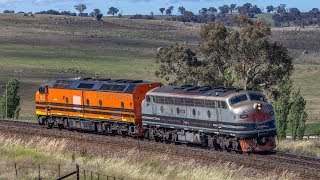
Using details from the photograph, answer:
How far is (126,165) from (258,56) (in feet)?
101

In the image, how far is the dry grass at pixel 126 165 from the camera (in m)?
29.8

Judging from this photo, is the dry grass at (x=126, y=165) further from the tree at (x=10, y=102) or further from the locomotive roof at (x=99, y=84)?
the tree at (x=10, y=102)

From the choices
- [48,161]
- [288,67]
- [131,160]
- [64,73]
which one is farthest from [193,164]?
[64,73]

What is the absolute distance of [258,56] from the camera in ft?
197

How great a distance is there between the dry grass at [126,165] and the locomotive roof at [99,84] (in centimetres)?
616

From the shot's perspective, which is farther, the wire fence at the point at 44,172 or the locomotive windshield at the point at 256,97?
the locomotive windshield at the point at 256,97

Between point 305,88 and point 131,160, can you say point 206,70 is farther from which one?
point 305,88

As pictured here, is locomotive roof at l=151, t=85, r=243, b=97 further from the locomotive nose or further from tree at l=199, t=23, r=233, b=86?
tree at l=199, t=23, r=233, b=86

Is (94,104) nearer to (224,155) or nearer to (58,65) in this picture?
(224,155)

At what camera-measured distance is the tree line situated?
59688mm

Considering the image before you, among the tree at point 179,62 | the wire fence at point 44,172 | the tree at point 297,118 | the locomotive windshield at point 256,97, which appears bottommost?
the tree at point 297,118

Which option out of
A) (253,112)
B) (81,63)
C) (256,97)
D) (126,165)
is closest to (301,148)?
(256,97)

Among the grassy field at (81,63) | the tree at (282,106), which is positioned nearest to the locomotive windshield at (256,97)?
the tree at (282,106)

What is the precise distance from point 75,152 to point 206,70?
27.7 m
